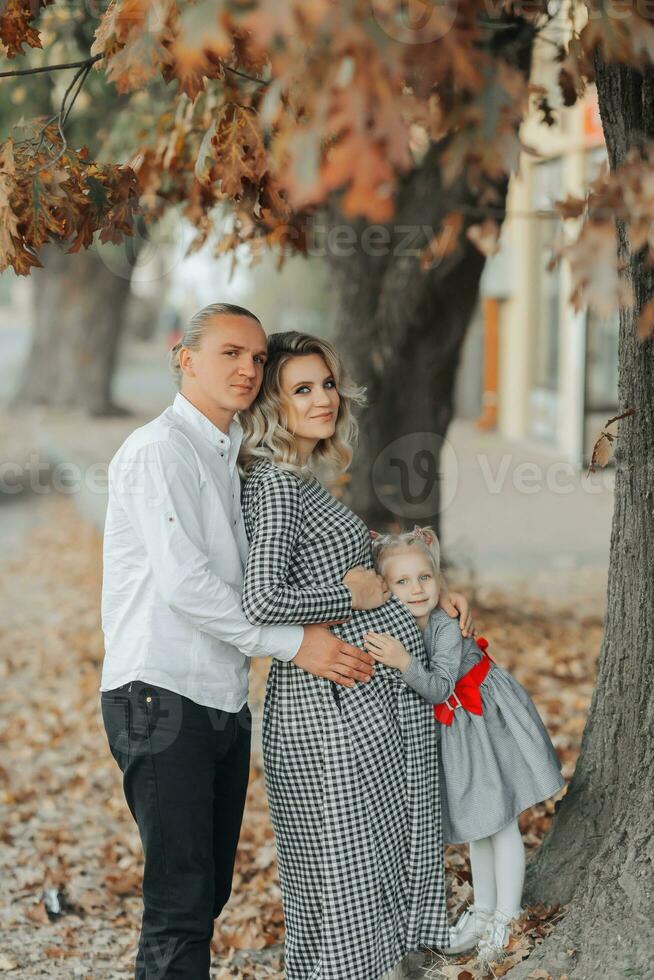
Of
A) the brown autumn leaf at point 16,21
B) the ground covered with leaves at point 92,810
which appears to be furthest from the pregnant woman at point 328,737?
the brown autumn leaf at point 16,21

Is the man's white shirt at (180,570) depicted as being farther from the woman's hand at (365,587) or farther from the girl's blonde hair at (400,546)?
the girl's blonde hair at (400,546)

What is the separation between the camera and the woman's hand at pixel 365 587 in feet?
10.4

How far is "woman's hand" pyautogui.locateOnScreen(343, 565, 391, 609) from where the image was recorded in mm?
3166

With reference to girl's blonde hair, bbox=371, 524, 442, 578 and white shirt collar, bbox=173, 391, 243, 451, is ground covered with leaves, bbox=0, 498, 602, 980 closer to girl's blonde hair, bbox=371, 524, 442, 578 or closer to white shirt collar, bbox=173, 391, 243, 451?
girl's blonde hair, bbox=371, 524, 442, 578

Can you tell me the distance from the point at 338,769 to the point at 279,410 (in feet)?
3.33

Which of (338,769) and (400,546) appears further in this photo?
(400,546)

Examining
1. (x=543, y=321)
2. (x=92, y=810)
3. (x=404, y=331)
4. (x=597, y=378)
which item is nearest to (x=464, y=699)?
(x=92, y=810)

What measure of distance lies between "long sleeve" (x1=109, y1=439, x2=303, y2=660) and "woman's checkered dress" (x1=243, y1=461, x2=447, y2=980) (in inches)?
2.7

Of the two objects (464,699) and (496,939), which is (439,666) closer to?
(464,699)

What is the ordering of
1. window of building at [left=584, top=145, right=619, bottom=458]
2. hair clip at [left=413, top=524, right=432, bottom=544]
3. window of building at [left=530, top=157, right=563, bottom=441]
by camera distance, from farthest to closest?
Result: window of building at [left=530, top=157, right=563, bottom=441], window of building at [left=584, top=145, right=619, bottom=458], hair clip at [left=413, top=524, right=432, bottom=544]

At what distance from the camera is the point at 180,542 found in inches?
115

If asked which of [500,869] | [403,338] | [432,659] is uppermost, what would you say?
[403,338]

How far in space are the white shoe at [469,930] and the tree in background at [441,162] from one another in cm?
20

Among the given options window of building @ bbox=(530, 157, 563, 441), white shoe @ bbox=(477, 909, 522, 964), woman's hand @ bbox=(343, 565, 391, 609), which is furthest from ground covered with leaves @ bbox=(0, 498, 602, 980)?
window of building @ bbox=(530, 157, 563, 441)
